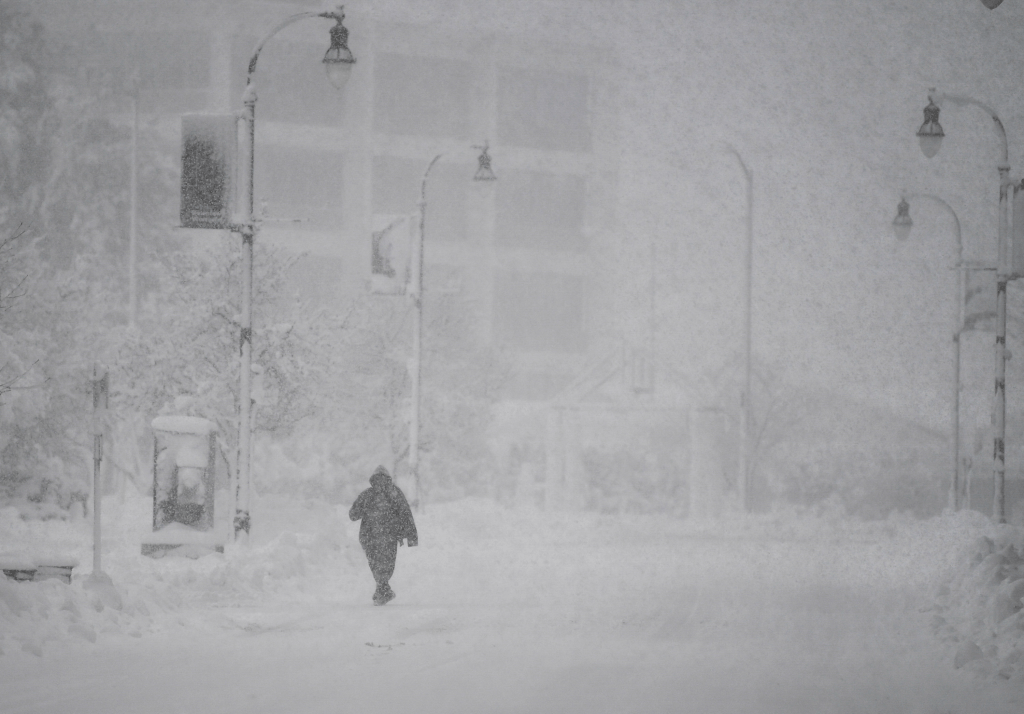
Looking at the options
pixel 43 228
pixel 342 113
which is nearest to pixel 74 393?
pixel 43 228

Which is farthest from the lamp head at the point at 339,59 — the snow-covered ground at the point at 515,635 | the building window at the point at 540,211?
the building window at the point at 540,211

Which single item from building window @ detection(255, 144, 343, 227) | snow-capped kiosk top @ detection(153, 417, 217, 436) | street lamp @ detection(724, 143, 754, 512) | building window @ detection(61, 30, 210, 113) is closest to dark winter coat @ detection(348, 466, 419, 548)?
snow-capped kiosk top @ detection(153, 417, 217, 436)

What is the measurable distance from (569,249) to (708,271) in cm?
1651

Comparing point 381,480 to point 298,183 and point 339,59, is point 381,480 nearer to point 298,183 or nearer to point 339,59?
point 339,59

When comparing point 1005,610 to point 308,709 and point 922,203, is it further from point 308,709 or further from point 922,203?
point 922,203

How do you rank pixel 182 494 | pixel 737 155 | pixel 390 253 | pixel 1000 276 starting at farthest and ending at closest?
pixel 737 155 → pixel 390 253 → pixel 1000 276 → pixel 182 494

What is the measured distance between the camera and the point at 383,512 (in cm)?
1695

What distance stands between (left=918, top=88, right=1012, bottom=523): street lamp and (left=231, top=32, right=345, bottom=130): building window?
4406cm

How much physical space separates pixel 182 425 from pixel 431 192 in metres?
51.7

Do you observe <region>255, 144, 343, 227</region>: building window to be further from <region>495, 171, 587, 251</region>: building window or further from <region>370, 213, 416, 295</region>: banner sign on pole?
<region>370, 213, 416, 295</region>: banner sign on pole

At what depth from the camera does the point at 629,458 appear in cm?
4984

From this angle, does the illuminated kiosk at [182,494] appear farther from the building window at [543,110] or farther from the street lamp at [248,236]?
the building window at [543,110]

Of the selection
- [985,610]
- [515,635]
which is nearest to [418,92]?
[515,635]

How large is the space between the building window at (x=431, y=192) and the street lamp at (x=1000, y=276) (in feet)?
141
